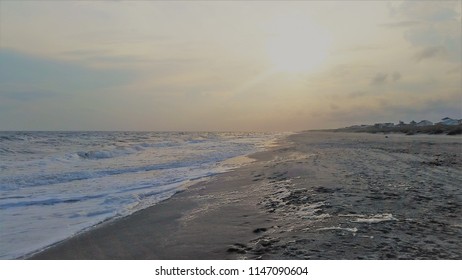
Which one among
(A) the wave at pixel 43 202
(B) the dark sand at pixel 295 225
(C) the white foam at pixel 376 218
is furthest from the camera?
(A) the wave at pixel 43 202

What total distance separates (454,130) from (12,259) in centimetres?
6996

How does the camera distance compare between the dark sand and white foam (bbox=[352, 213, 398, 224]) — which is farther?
white foam (bbox=[352, 213, 398, 224])

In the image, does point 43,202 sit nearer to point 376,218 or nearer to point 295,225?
point 295,225

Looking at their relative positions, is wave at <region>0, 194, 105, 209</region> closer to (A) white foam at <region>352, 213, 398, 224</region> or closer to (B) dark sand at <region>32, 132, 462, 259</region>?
(B) dark sand at <region>32, 132, 462, 259</region>

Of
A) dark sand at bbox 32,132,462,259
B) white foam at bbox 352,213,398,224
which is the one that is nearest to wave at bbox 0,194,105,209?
dark sand at bbox 32,132,462,259

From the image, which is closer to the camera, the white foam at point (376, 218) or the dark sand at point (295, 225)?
the dark sand at point (295, 225)

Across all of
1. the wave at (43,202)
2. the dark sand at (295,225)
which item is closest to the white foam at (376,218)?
the dark sand at (295,225)

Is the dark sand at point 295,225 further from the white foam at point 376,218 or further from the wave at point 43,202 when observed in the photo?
the wave at point 43,202

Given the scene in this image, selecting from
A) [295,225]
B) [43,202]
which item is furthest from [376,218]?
[43,202]

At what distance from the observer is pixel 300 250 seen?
218 inches

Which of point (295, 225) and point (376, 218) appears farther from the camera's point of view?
point (376, 218)

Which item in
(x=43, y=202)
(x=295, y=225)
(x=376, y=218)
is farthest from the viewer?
(x=43, y=202)
